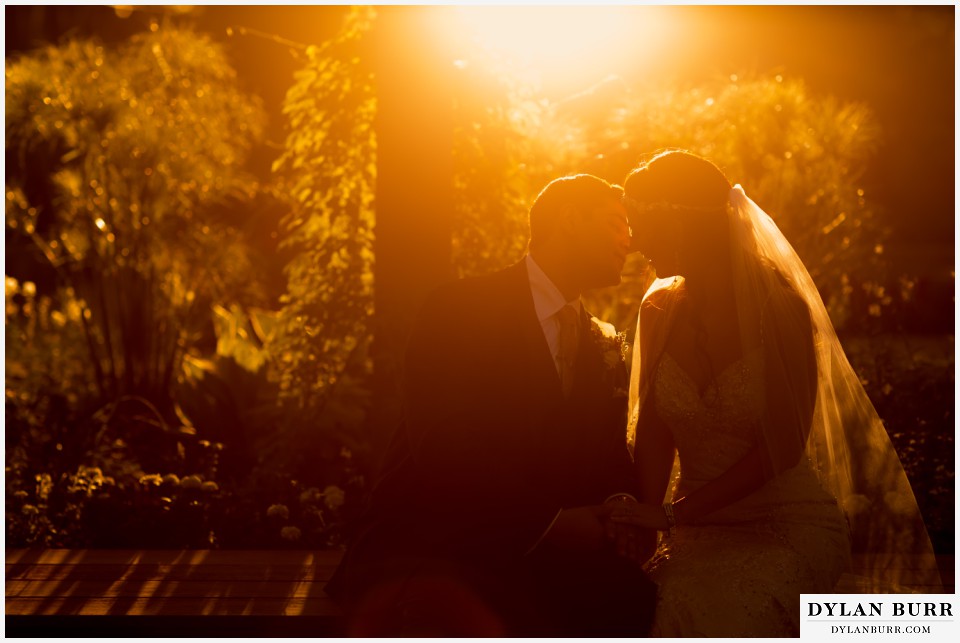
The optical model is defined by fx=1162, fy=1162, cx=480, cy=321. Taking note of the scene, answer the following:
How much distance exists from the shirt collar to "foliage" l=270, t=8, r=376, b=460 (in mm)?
3398

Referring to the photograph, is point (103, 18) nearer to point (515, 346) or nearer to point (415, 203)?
point (415, 203)

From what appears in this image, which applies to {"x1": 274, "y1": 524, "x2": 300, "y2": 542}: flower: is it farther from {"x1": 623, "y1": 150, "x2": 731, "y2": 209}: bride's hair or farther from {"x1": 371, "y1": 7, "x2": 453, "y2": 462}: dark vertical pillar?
{"x1": 623, "y1": 150, "x2": 731, "y2": 209}: bride's hair

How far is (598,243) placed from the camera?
137 inches

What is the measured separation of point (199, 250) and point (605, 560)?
8.29 meters

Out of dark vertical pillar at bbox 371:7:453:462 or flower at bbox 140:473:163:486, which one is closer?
flower at bbox 140:473:163:486

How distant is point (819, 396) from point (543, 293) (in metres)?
0.98

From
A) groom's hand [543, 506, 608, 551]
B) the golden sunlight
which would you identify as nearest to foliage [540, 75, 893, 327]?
the golden sunlight

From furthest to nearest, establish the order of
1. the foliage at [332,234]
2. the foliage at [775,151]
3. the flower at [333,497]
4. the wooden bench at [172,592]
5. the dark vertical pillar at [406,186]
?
the foliage at [775,151] → the foliage at [332,234] → the dark vertical pillar at [406,186] → the flower at [333,497] → the wooden bench at [172,592]

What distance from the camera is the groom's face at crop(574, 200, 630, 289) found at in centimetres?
349

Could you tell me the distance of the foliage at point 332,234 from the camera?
6891 mm

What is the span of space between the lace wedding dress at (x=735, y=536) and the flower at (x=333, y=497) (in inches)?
87.4

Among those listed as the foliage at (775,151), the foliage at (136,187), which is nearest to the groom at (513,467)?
the foliage at (775,151)

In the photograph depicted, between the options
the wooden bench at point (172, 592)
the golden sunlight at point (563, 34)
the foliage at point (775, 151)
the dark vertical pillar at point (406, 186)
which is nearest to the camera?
the wooden bench at point (172, 592)

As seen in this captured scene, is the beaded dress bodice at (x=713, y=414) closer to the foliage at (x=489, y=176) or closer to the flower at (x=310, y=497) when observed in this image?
the flower at (x=310, y=497)
